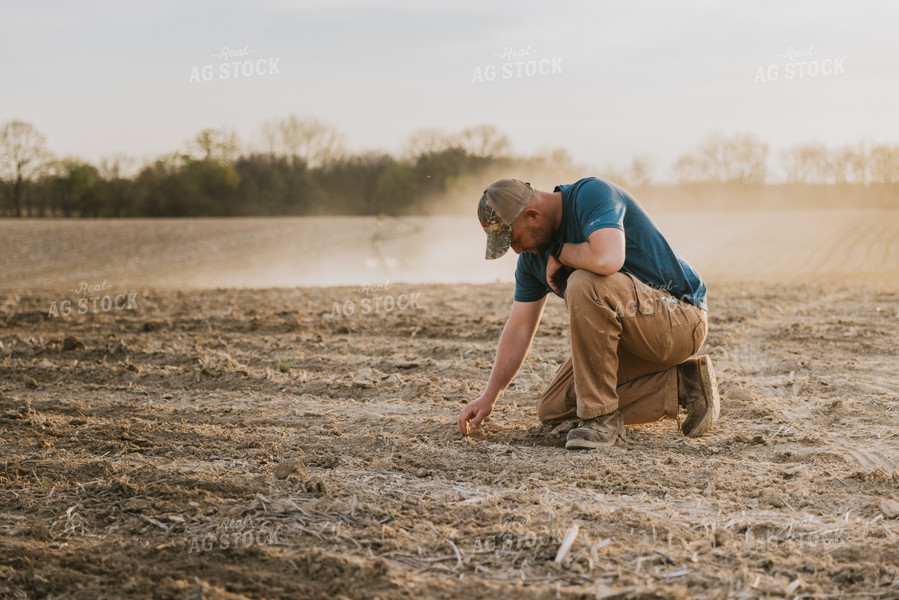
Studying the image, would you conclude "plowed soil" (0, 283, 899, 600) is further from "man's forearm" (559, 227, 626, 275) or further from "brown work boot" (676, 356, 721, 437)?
"man's forearm" (559, 227, 626, 275)

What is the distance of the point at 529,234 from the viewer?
3723mm

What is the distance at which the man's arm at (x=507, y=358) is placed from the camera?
394 cm

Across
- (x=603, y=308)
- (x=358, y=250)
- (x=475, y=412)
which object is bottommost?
(x=475, y=412)

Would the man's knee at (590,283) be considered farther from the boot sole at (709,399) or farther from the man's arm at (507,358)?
the boot sole at (709,399)

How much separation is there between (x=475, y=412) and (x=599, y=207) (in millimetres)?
1212

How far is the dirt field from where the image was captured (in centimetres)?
249

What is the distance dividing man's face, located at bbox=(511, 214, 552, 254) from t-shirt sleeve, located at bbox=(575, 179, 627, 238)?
0.19 metres

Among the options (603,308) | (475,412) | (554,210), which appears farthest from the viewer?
(475,412)

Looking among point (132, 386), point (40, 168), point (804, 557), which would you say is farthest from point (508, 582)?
point (40, 168)

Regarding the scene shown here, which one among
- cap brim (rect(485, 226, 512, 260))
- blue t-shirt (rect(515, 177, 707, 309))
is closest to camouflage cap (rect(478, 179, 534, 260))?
cap brim (rect(485, 226, 512, 260))

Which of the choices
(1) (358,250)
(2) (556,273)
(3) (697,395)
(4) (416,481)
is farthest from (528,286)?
(1) (358,250)

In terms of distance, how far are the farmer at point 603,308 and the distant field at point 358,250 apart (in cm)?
1236

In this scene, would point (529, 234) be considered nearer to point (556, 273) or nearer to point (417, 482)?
point (556, 273)

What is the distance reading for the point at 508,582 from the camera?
96.2 inches
